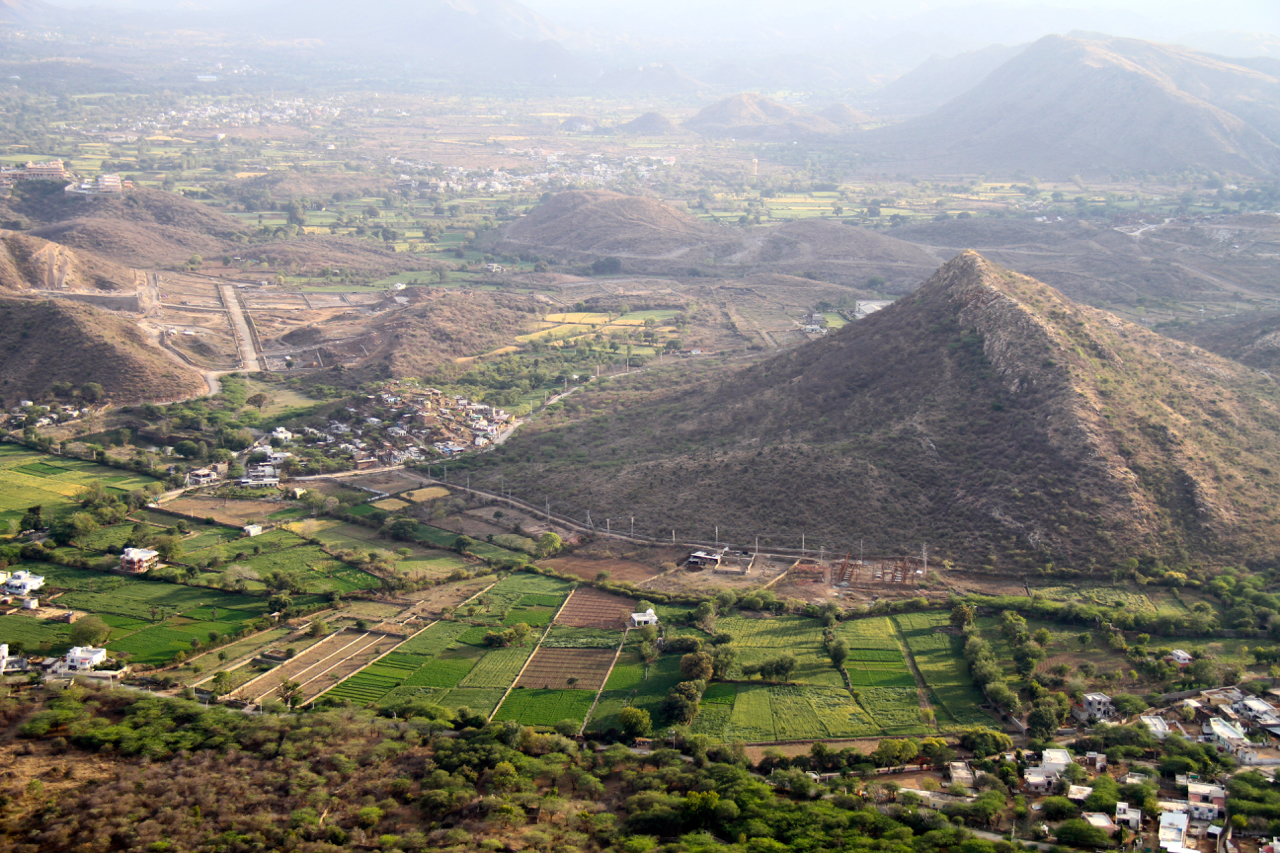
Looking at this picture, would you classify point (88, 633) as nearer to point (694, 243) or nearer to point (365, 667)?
point (365, 667)

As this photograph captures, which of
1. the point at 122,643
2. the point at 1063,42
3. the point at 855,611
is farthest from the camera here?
the point at 1063,42

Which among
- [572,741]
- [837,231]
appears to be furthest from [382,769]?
[837,231]

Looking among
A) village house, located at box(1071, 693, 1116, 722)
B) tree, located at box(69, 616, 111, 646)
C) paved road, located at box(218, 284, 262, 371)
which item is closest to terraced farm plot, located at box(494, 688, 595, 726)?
tree, located at box(69, 616, 111, 646)

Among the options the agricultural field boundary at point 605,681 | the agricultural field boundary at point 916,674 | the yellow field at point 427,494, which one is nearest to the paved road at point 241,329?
the yellow field at point 427,494

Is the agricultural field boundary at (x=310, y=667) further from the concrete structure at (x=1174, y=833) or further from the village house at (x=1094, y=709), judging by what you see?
the concrete structure at (x=1174, y=833)

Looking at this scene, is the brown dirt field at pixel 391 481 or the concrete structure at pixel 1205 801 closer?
the concrete structure at pixel 1205 801

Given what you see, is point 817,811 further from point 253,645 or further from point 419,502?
point 419,502

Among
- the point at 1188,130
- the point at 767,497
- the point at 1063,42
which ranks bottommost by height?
the point at 767,497
